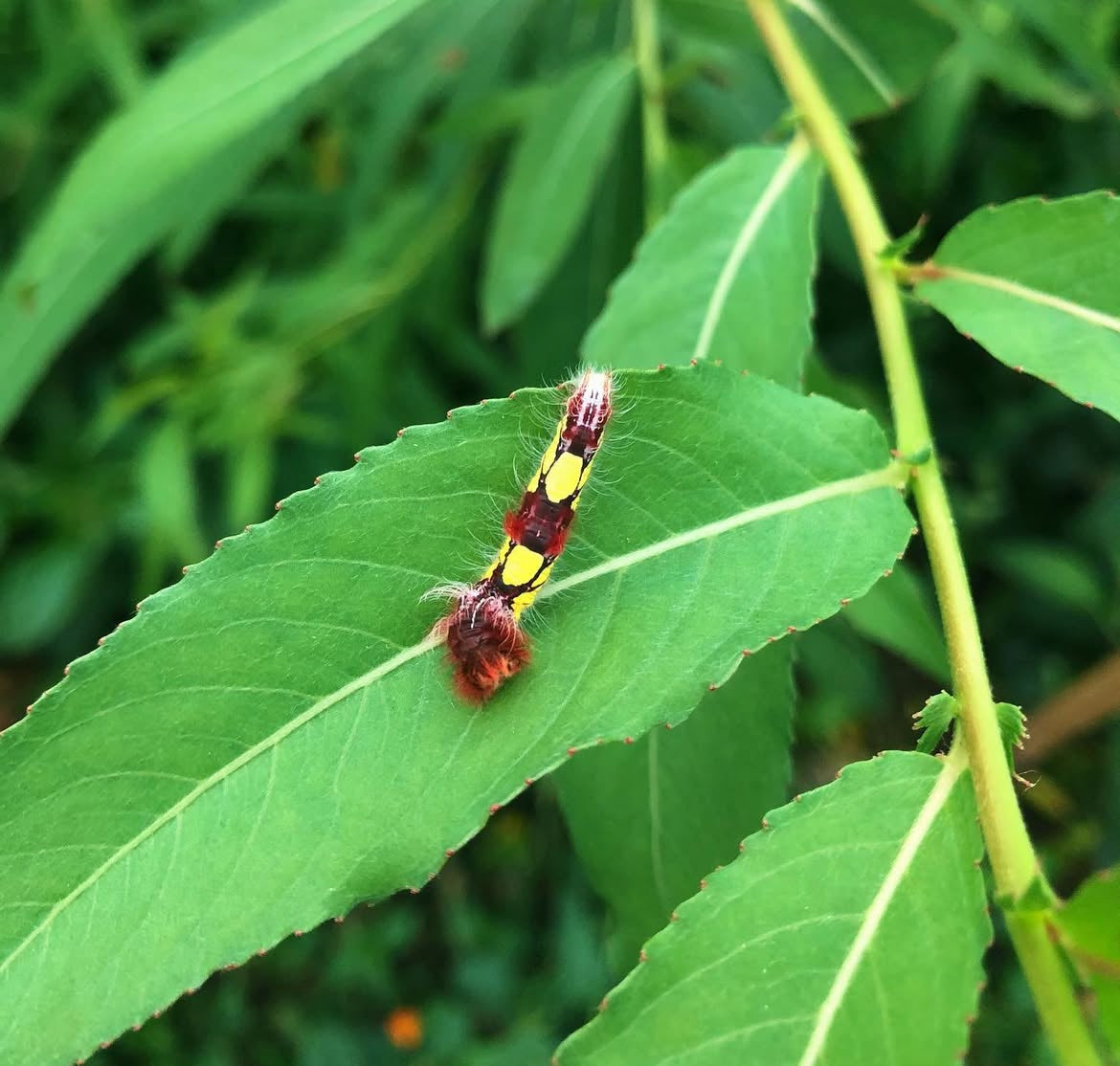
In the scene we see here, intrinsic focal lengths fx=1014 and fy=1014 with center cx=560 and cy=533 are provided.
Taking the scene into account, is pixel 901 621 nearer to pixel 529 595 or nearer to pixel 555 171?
pixel 529 595

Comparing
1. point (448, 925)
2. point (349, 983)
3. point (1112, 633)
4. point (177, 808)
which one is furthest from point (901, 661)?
point (177, 808)

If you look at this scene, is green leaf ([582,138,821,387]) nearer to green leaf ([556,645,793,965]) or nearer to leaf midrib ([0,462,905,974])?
leaf midrib ([0,462,905,974])

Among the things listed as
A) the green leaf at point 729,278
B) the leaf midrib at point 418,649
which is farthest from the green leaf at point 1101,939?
the green leaf at point 729,278

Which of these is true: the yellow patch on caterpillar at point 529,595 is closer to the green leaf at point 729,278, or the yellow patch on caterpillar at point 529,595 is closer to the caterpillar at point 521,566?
the caterpillar at point 521,566

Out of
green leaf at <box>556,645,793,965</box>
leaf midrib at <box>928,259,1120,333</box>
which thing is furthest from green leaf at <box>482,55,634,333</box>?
green leaf at <box>556,645,793,965</box>

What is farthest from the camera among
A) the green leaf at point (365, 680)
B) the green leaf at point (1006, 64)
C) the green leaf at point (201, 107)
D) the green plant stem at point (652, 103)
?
the green leaf at point (1006, 64)

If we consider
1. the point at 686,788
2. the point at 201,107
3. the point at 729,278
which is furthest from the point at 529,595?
the point at 201,107
